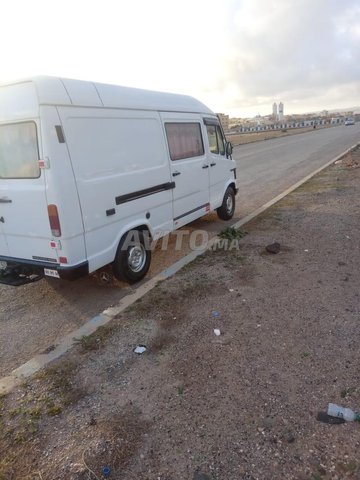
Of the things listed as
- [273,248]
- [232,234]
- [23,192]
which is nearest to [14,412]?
[23,192]

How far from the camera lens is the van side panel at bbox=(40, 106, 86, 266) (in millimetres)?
3609

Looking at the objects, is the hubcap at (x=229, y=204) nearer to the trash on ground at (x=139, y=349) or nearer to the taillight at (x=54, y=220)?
the taillight at (x=54, y=220)

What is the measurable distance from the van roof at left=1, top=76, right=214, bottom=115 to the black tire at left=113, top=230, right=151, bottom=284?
1727 millimetres

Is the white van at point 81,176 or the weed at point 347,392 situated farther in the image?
the white van at point 81,176

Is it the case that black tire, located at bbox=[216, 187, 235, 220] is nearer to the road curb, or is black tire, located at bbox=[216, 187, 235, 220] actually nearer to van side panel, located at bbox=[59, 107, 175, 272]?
the road curb

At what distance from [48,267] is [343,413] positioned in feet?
10.7

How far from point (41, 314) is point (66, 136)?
2.23 m

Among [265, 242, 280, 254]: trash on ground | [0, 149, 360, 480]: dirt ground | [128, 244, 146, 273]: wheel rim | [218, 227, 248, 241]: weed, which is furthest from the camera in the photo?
[218, 227, 248, 241]: weed

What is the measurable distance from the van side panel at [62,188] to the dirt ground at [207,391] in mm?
1045

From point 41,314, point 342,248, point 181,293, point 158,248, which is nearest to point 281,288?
point 181,293

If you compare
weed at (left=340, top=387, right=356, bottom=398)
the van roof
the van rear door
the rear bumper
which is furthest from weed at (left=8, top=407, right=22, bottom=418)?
the van roof

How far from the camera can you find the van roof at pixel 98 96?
361 cm

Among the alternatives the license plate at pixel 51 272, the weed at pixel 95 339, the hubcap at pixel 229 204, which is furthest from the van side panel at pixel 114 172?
the hubcap at pixel 229 204

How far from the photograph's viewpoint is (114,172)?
4.41 metres
